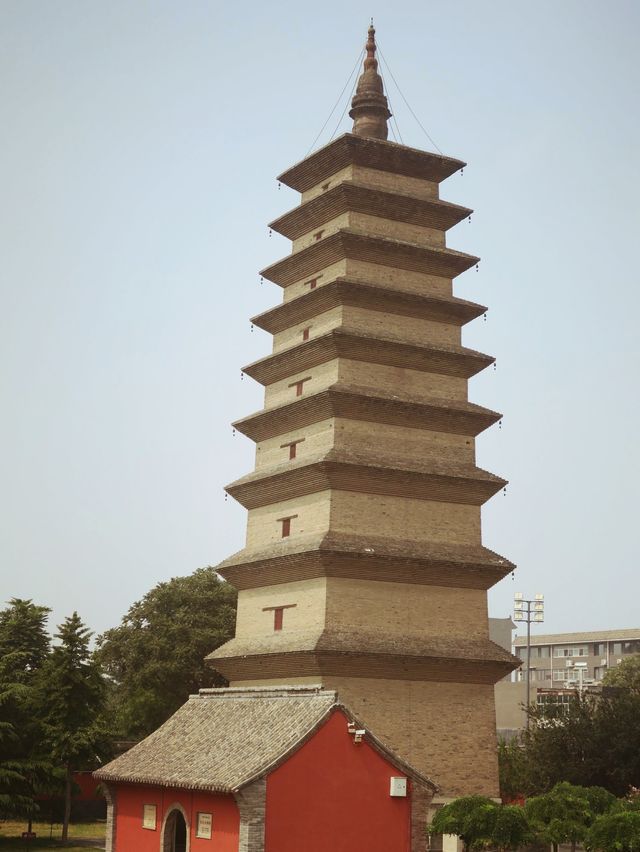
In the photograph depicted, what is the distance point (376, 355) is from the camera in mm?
35531

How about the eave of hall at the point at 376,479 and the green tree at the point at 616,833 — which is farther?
the eave of hall at the point at 376,479

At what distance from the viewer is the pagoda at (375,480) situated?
32188mm

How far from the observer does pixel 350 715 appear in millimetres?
25297

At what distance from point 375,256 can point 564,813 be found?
18.2 m

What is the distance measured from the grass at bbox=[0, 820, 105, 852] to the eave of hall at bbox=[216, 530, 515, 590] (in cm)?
Result: 1210

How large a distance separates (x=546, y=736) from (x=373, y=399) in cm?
1298

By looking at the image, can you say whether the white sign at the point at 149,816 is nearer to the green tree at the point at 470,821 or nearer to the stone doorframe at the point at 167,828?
the stone doorframe at the point at 167,828

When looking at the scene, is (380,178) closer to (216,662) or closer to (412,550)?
(412,550)

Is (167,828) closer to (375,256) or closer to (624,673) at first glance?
(375,256)

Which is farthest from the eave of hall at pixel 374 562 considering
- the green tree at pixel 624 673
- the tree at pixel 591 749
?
the green tree at pixel 624 673

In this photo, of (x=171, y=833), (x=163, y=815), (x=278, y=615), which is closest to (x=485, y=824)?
(x=171, y=833)

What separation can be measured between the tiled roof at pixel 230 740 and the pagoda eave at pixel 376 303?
12716 mm

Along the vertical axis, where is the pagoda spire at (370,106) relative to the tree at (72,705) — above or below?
above

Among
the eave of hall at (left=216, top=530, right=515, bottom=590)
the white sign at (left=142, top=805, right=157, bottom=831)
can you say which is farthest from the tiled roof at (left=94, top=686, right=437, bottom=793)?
the eave of hall at (left=216, top=530, right=515, bottom=590)
